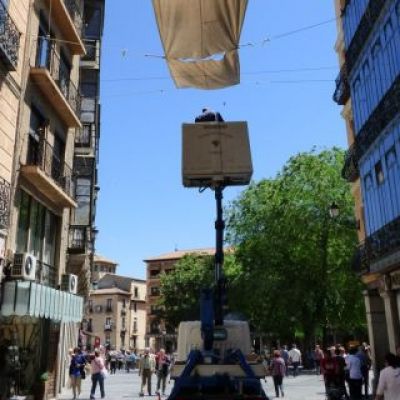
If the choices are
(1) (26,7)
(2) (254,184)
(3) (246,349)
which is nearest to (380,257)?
(3) (246,349)

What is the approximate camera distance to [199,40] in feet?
35.5

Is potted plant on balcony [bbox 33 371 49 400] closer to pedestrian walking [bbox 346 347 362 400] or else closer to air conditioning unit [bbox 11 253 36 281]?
air conditioning unit [bbox 11 253 36 281]

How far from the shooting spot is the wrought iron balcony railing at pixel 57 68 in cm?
1659

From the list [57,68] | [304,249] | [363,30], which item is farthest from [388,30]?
[304,249]

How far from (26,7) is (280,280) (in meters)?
24.3

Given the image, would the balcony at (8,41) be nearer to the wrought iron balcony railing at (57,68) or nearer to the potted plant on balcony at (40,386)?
the wrought iron balcony railing at (57,68)

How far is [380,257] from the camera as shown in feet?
55.9

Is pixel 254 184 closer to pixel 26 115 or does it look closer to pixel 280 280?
pixel 280 280

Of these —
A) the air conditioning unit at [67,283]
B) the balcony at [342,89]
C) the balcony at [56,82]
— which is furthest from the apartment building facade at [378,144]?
the air conditioning unit at [67,283]

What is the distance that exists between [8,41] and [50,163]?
14.5ft

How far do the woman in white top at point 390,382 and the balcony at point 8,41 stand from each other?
10966mm

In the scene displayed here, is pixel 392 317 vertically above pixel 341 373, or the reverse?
pixel 392 317

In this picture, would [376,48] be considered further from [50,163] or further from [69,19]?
[50,163]

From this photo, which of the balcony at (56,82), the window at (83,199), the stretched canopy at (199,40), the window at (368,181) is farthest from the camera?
the window at (83,199)
